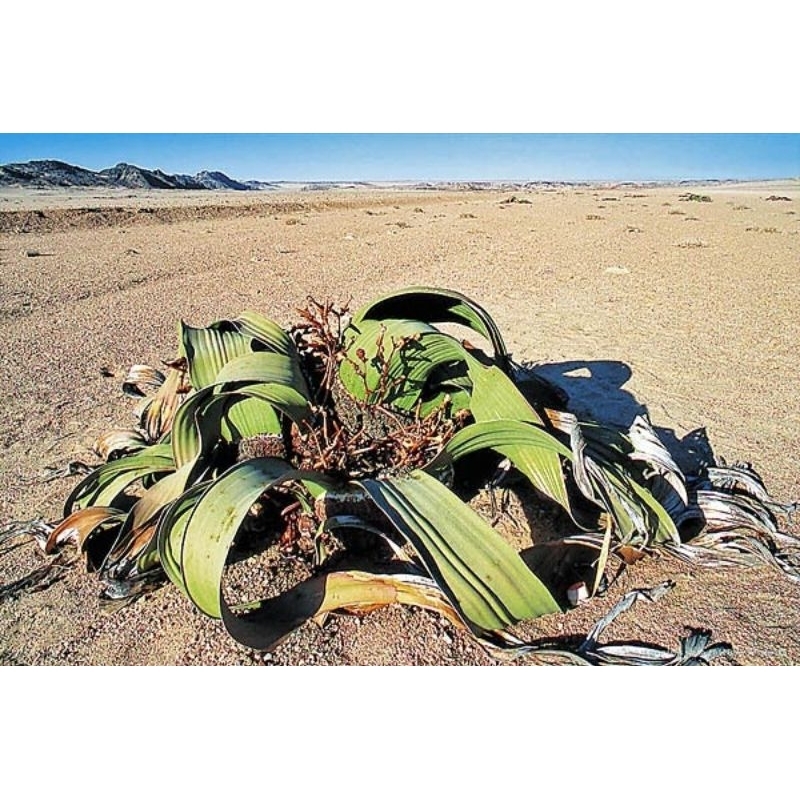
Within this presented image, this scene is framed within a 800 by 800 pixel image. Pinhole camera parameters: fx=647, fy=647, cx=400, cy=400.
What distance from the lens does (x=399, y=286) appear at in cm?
408

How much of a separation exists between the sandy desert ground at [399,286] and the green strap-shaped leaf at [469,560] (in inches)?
4.1

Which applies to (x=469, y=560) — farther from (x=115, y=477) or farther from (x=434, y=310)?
(x=115, y=477)

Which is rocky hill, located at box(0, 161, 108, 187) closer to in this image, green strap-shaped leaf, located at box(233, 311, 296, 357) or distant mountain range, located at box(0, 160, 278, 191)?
distant mountain range, located at box(0, 160, 278, 191)

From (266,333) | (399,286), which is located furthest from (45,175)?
(266,333)

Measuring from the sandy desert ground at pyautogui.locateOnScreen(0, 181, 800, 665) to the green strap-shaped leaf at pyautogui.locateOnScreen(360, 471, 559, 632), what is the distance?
0.10 metres

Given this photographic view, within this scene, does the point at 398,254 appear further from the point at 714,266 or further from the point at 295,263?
the point at 714,266

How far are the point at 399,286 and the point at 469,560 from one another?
3297mm

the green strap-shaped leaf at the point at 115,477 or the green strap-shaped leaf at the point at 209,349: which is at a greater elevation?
the green strap-shaped leaf at the point at 209,349

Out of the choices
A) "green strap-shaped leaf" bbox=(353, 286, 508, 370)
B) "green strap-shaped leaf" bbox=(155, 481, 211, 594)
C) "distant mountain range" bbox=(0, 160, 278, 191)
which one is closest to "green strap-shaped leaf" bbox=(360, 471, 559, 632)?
"green strap-shaped leaf" bbox=(155, 481, 211, 594)

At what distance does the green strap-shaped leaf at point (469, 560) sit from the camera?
0.90 meters

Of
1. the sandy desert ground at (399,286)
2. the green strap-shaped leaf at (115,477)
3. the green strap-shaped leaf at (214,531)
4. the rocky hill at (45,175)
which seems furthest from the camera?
the rocky hill at (45,175)

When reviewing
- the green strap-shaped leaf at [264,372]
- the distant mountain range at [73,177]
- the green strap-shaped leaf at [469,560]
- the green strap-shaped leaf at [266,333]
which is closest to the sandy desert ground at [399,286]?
the green strap-shaped leaf at [469,560]

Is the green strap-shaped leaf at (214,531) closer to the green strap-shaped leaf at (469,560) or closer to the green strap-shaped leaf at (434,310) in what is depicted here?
the green strap-shaped leaf at (469,560)

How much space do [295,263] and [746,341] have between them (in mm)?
3309
